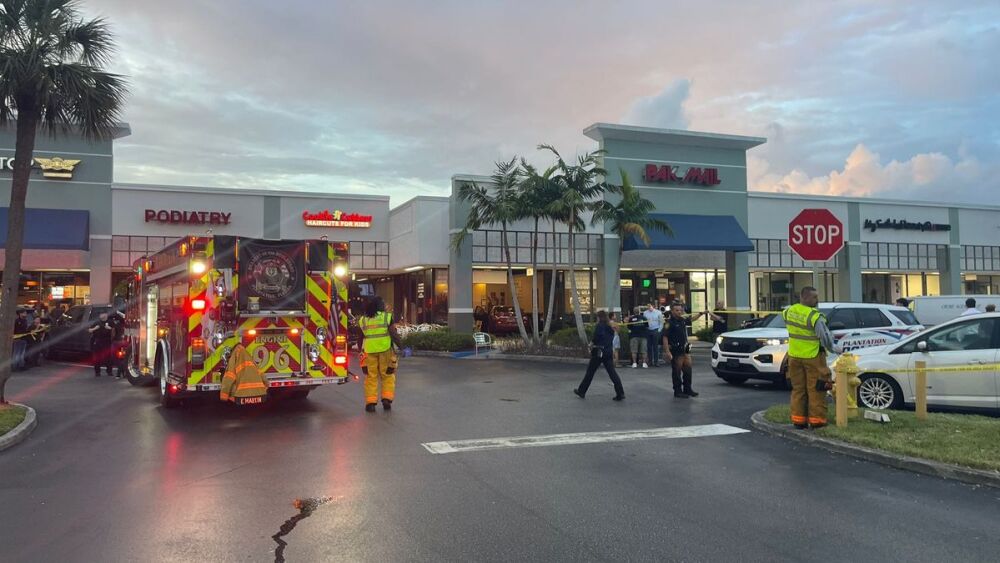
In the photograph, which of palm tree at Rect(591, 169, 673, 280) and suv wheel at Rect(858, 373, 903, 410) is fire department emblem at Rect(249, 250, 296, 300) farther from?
palm tree at Rect(591, 169, 673, 280)

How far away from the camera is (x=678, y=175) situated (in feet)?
95.7

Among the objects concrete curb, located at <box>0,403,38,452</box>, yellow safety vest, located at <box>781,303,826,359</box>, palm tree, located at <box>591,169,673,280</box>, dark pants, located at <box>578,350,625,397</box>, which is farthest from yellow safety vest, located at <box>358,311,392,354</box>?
palm tree, located at <box>591,169,673,280</box>

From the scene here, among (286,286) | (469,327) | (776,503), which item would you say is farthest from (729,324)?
(776,503)

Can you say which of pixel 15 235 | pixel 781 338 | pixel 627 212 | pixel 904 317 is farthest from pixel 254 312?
pixel 627 212

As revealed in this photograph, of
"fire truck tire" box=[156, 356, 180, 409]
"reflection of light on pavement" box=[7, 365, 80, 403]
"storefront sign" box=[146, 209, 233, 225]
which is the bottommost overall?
"reflection of light on pavement" box=[7, 365, 80, 403]

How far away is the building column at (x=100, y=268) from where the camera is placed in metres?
25.7

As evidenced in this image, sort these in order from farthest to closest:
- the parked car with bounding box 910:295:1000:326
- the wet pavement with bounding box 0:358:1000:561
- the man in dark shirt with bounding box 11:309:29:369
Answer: the parked car with bounding box 910:295:1000:326 < the man in dark shirt with bounding box 11:309:29:369 < the wet pavement with bounding box 0:358:1000:561

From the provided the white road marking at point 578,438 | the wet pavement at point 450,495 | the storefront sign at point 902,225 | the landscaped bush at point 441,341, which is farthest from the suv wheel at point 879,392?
the storefront sign at point 902,225

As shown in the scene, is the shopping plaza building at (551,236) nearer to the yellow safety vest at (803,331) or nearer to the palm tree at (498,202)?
the palm tree at (498,202)

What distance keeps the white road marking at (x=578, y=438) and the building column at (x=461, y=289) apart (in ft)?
53.6

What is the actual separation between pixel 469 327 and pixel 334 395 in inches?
499

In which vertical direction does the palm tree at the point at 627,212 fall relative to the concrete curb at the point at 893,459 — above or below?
above

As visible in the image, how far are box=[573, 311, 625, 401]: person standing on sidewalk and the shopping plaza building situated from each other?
10266mm

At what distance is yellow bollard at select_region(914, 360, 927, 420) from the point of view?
9.35 m
